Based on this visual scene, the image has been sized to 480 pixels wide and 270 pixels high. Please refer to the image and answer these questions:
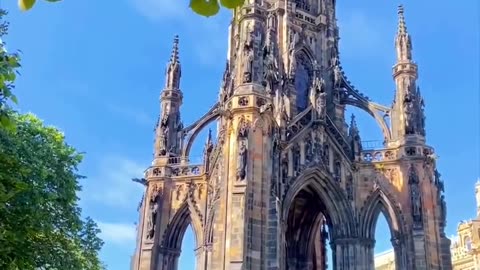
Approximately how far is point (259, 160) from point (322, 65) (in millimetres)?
10848

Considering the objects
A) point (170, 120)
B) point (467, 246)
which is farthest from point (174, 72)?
point (467, 246)

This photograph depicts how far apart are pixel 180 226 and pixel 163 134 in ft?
16.0

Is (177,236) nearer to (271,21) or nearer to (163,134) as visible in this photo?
(163,134)

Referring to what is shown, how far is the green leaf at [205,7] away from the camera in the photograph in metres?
3.88

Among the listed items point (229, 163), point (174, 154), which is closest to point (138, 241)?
point (174, 154)

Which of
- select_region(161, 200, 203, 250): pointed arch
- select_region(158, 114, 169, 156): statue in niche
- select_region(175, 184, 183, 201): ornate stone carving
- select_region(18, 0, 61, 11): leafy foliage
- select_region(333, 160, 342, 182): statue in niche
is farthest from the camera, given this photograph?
select_region(158, 114, 169, 156): statue in niche

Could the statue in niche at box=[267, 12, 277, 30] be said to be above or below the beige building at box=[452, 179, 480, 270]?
above

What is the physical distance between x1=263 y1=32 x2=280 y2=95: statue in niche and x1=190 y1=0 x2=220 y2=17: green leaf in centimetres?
2331

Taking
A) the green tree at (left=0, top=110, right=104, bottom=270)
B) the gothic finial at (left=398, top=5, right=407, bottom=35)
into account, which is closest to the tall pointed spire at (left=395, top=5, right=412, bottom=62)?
the gothic finial at (left=398, top=5, right=407, bottom=35)

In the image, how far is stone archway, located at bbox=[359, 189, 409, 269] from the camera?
93.4 feet

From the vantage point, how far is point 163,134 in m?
32.5

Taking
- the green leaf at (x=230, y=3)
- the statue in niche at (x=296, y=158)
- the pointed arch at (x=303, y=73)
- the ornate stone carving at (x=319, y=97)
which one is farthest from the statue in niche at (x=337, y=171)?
the green leaf at (x=230, y=3)

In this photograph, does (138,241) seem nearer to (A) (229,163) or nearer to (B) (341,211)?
(A) (229,163)

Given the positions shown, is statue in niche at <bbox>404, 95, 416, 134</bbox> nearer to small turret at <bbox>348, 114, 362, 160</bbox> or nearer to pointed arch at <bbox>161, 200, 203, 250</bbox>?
small turret at <bbox>348, 114, 362, 160</bbox>
